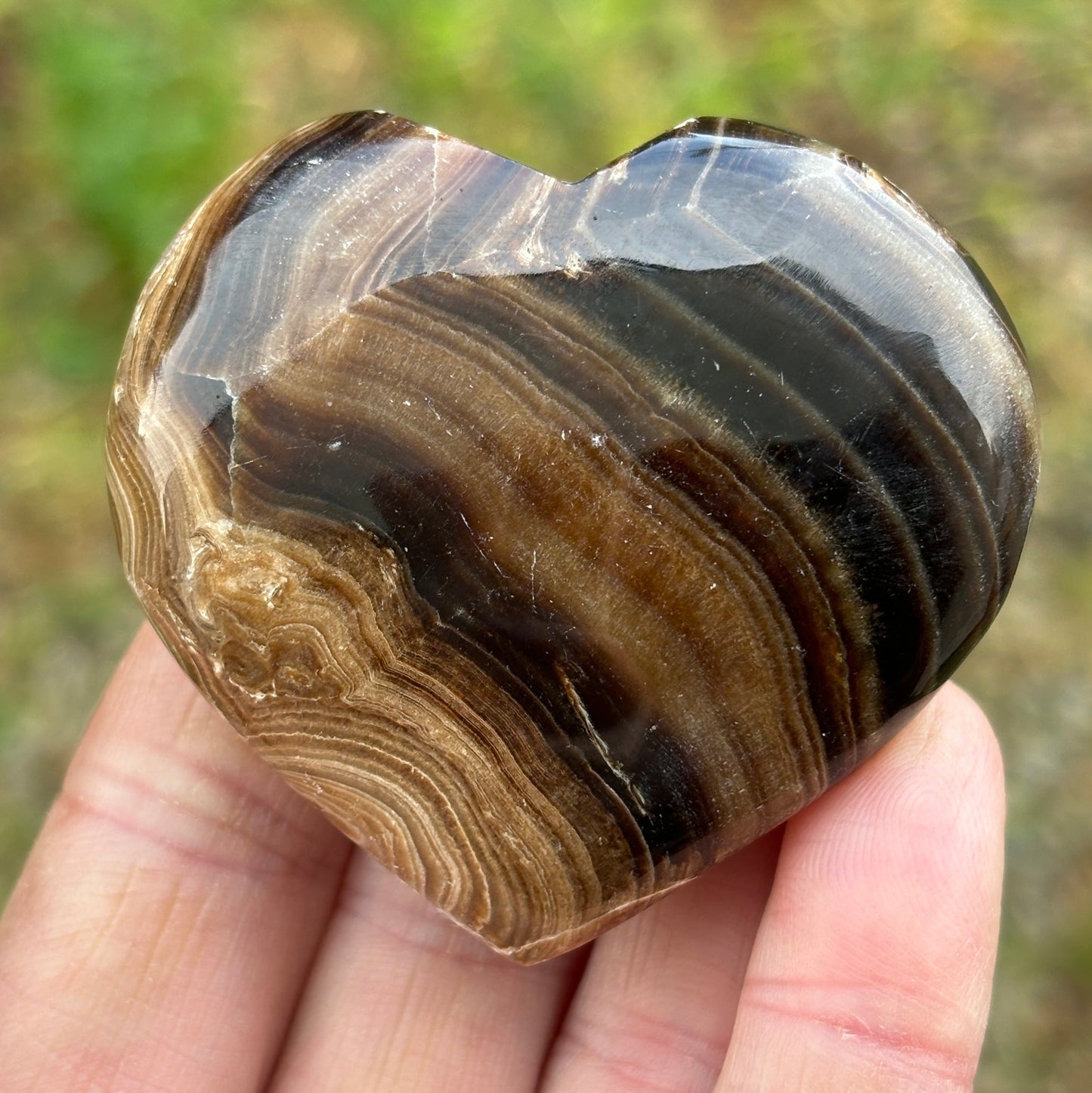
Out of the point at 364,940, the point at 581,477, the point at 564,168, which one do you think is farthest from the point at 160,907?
the point at 564,168

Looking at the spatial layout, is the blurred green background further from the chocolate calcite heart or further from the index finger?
the chocolate calcite heart

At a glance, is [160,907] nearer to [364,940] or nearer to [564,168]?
[364,940]

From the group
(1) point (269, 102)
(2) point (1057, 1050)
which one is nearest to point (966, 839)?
(2) point (1057, 1050)

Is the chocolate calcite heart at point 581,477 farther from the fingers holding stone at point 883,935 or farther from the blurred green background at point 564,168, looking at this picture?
the blurred green background at point 564,168

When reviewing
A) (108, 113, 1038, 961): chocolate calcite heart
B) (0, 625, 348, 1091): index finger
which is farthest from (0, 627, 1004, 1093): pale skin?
(108, 113, 1038, 961): chocolate calcite heart

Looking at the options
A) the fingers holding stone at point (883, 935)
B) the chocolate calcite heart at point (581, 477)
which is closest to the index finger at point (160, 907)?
the chocolate calcite heart at point (581, 477)
